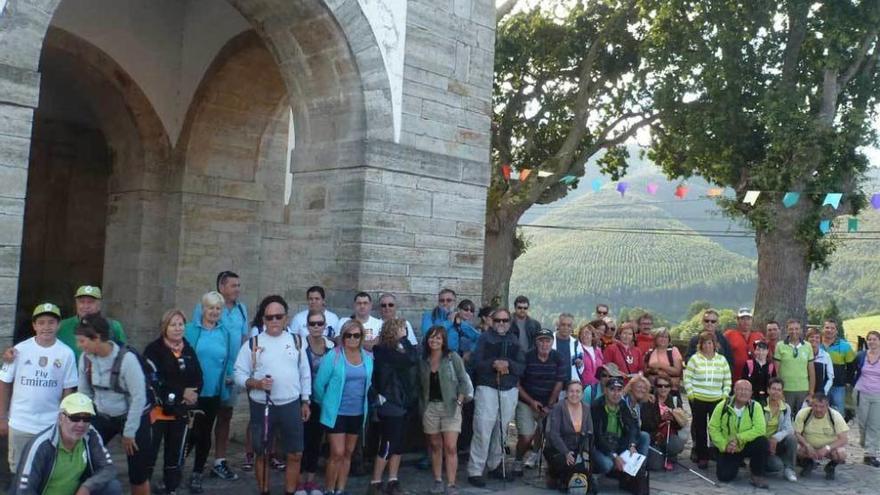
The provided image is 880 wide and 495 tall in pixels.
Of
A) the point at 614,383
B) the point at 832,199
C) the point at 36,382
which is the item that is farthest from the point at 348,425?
the point at 832,199

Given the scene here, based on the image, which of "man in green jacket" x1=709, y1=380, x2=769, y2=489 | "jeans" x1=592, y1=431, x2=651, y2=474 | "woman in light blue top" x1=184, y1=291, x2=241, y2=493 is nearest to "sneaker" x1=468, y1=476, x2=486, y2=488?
"jeans" x1=592, y1=431, x2=651, y2=474

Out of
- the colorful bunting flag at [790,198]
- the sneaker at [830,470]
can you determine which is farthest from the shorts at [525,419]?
the colorful bunting flag at [790,198]

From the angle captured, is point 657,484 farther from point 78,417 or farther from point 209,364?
point 78,417

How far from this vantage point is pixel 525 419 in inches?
303

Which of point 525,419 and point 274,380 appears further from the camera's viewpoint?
point 525,419

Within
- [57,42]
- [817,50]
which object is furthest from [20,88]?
[817,50]

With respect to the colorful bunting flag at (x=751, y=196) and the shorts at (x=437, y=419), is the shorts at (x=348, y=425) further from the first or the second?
the colorful bunting flag at (x=751, y=196)

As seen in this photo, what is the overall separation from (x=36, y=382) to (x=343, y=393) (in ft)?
6.75

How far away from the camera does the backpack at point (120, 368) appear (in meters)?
5.09

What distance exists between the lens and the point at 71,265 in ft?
39.1

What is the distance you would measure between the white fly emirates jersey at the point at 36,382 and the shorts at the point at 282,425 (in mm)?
1275

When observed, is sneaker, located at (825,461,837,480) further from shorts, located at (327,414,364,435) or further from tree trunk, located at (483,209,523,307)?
tree trunk, located at (483,209,523,307)

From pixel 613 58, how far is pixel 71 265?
36.8 feet

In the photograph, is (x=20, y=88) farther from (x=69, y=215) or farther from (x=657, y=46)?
(x=657, y=46)
